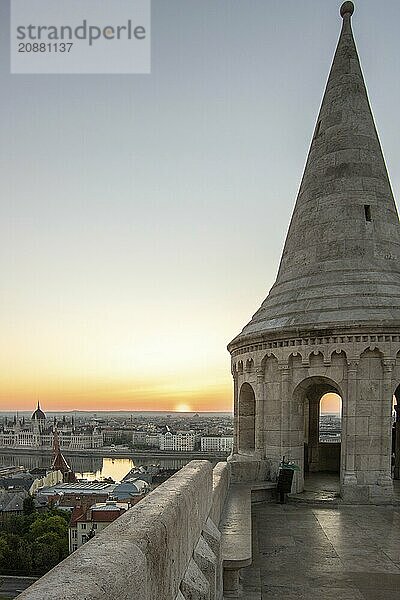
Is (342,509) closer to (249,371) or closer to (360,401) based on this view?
(360,401)

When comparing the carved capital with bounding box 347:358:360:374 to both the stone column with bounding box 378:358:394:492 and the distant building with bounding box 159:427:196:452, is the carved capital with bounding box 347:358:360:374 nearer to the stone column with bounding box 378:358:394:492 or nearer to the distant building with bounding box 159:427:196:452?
the stone column with bounding box 378:358:394:492

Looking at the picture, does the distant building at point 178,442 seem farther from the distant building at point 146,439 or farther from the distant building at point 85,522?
the distant building at point 85,522

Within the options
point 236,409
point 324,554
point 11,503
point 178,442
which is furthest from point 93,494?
point 178,442

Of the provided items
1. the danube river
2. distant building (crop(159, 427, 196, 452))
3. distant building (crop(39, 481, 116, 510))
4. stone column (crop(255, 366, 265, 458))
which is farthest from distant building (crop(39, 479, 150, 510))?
distant building (crop(159, 427, 196, 452))

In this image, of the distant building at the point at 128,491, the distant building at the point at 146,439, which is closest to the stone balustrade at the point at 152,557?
the distant building at the point at 128,491

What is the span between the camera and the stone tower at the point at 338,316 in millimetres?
9914

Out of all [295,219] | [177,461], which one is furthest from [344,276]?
[177,461]

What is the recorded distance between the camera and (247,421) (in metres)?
12.4

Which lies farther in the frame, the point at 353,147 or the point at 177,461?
the point at 177,461

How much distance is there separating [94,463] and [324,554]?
15530cm

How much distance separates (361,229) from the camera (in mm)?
11539

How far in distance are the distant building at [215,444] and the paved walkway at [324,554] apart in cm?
14328

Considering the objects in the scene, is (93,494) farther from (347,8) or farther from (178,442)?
(178,442)

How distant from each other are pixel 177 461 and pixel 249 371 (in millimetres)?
128733
